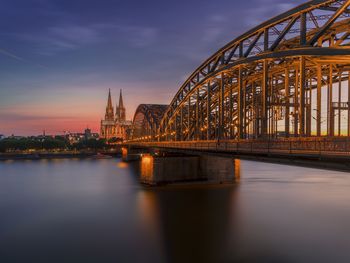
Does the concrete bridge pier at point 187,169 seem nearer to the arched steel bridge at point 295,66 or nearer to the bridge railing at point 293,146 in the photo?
the arched steel bridge at point 295,66

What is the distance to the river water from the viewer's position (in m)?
27.0

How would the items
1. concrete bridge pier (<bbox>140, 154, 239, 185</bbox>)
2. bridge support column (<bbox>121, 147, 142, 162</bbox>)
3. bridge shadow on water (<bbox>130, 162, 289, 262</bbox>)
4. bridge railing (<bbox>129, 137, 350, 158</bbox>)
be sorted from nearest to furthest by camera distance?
bridge railing (<bbox>129, 137, 350, 158</bbox>) → bridge shadow on water (<bbox>130, 162, 289, 262</bbox>) → concrete bridge pier (<bbox>140, 154, 239, 185</bbox>) → bridge support column (<bbox>121, 147, 142, 162</bbox>)

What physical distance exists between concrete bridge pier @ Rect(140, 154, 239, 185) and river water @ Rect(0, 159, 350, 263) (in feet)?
10.4

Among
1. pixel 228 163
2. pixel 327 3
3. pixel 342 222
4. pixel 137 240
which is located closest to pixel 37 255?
pixel 137 240

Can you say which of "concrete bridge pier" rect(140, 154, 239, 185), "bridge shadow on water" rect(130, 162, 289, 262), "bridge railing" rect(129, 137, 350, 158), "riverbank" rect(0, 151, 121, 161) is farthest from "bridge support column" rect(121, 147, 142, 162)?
"bridge railing" rect(129, 137, 350, 158)

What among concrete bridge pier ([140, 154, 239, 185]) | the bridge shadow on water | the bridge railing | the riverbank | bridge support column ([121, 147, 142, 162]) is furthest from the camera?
the riverbank

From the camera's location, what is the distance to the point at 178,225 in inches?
1403

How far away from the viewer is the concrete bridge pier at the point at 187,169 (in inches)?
2370

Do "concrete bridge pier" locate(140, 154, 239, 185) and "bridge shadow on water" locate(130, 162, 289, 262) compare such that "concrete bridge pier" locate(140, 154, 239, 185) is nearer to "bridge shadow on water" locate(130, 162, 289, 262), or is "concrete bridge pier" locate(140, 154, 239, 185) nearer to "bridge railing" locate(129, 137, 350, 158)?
"bridge shadow on water" locate(130, 162, 289, 262)

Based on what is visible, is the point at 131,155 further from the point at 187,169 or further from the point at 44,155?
the point at 187,169

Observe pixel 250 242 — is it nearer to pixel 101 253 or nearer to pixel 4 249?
pixel 101 253

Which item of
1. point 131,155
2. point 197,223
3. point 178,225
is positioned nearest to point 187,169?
point 197,223

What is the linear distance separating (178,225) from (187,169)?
86.0 feet

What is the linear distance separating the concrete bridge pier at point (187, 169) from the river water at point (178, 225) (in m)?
3.18
